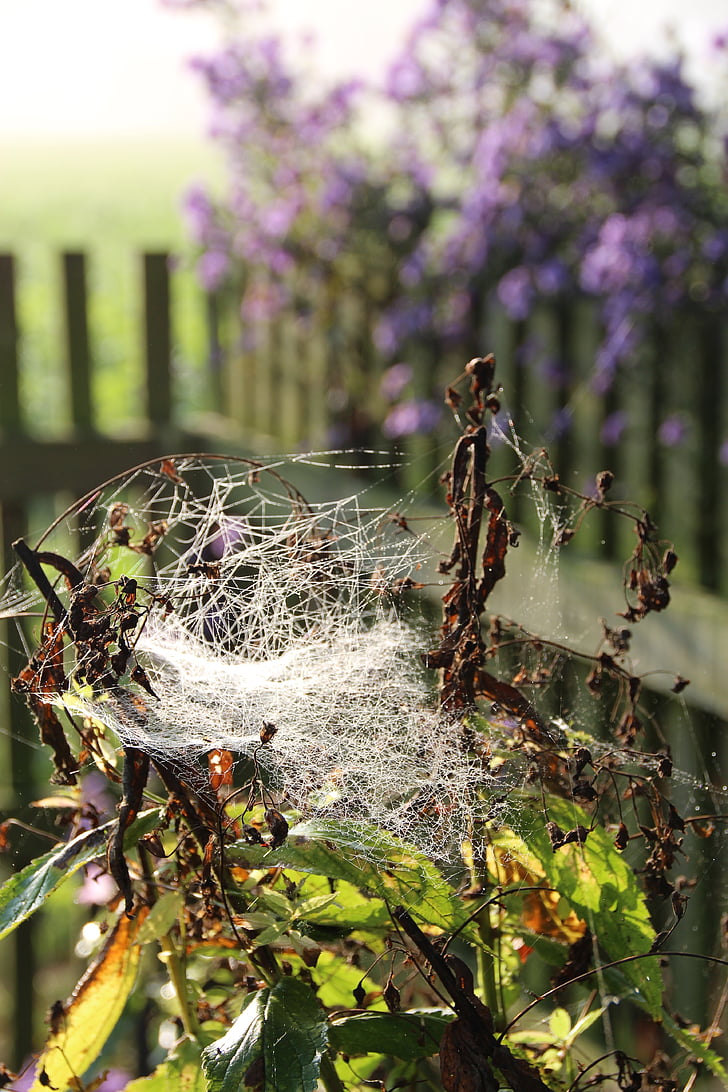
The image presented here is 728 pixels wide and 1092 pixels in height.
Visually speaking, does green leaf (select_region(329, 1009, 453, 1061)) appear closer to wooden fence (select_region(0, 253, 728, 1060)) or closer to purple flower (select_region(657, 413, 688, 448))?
wooden fence (select_region(0, 253, 728, 1060))

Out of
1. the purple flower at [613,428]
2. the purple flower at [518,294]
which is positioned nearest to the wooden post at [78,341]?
the purple flower at [518,294]

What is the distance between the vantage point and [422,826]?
2.82ft

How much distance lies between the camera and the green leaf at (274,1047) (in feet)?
2.31

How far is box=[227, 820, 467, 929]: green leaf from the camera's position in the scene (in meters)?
0.77

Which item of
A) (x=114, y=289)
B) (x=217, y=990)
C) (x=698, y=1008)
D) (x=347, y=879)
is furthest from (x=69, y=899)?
(x=114, y=289)

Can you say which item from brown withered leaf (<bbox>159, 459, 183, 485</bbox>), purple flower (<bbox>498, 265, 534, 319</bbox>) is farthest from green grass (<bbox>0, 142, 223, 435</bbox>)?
brown withered leaf (<bbox>159, 459, 183, 485</bbox>)

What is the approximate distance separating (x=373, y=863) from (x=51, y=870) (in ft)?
0.79

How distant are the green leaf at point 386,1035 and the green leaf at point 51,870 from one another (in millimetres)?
200

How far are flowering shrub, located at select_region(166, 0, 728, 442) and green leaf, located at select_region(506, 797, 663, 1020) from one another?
107 inches

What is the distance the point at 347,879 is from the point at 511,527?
284mm

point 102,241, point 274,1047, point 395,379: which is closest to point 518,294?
point 395,379

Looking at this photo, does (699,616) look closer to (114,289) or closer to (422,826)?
(422,826)

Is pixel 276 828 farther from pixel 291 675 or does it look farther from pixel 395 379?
pixel 395 379

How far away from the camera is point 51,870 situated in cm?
83
